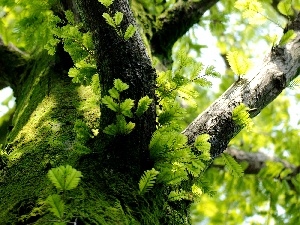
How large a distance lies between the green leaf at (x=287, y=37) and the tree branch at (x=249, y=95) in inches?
1.7

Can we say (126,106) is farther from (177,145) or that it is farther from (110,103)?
(177,145)

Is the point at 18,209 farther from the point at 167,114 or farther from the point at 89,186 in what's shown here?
the point at 167,114

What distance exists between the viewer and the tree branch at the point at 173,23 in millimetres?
3602

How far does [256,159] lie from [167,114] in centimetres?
291

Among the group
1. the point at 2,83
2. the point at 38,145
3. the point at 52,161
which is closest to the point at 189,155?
the point at 52,161

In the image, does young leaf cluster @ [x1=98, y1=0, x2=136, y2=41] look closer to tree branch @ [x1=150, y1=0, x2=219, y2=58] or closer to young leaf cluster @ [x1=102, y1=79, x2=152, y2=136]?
young leaf cluster @ [x1=102, y1=79, x2=152, y2=136]

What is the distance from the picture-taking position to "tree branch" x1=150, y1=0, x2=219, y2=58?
3.60 m

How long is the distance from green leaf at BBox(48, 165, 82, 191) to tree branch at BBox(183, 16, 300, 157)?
0.80 meters

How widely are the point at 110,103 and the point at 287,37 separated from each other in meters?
1.25

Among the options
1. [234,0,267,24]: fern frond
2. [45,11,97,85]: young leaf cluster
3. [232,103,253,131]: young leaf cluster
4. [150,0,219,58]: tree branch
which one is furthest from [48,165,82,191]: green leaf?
[150,0,219,58]: tree branch

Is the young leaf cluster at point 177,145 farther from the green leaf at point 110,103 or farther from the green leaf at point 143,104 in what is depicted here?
the green leaf at point 110,103

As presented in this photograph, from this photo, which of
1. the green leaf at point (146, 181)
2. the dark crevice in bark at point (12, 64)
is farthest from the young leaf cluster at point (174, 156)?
the dark crevice in bark at point (12, 64)

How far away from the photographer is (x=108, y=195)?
5.41 feet

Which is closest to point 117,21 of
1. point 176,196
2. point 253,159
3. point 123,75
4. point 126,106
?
A: point 123,75
